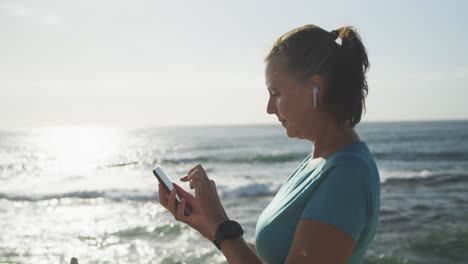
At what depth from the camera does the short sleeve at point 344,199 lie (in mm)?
1504

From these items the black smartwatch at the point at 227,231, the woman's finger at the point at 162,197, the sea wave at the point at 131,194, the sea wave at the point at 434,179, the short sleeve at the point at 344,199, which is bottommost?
the sea wave at the point at 434,179

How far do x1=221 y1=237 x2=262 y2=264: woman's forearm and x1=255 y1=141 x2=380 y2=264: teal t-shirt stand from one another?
0.06m

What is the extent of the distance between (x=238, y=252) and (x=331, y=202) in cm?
36

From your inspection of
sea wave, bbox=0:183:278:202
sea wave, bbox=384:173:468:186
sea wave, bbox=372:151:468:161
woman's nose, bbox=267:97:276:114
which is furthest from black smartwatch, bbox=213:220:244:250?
sea wave, bbox=372:151:468:161

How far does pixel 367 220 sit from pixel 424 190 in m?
18.8

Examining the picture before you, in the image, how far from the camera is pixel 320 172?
165 centimetres

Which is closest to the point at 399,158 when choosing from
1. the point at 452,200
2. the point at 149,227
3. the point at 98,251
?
the point at 452,200

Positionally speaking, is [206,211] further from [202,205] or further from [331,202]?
[331,202]

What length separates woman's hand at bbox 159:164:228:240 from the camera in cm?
181

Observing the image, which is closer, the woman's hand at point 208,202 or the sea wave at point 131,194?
the woman's hand at point 208,202

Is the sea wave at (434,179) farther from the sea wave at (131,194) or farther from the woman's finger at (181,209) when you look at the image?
the woman's finger at (181,209)

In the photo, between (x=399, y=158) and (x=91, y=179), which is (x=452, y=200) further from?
(x=399, y=158)

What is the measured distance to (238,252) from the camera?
171 centimetres

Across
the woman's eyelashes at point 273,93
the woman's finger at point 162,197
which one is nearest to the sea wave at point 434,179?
the woman's finger at point 162,197
